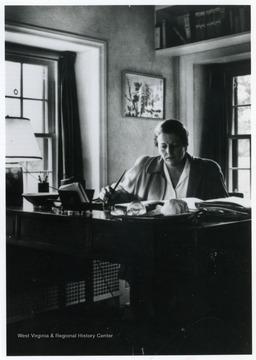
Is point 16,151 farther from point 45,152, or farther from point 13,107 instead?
point 45,152

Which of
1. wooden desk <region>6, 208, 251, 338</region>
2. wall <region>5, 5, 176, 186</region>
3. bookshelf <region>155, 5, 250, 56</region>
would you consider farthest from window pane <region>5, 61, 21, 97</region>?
wooden desk <region>6, 208, 251, 338</region>

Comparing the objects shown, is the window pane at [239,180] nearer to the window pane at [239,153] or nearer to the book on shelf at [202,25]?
the window pane at [239,153]

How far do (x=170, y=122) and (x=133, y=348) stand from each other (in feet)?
5.46

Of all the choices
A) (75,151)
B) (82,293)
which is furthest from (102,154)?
(82,293)

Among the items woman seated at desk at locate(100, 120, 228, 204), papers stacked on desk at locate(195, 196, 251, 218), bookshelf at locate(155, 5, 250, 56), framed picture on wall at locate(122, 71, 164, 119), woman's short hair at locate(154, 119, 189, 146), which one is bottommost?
papers stacked on desk at locate(195, 196, 251, 218)

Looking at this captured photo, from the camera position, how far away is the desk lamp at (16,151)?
2904mm

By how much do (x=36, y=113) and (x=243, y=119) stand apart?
2.09m

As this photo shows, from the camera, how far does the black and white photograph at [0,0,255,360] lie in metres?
1.85

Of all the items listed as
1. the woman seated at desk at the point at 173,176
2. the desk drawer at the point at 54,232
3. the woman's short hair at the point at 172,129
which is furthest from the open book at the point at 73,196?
the woman's short hair at the point at 172,129

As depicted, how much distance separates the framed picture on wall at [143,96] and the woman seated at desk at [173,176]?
4.17ft

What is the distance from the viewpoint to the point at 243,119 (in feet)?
14.9

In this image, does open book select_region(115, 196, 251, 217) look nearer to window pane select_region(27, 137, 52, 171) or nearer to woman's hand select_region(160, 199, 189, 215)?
woman's hand select_region(160, 199, 189, 215)

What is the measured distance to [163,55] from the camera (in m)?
4.68

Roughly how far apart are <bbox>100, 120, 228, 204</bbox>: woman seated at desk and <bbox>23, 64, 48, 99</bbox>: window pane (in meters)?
1.37
